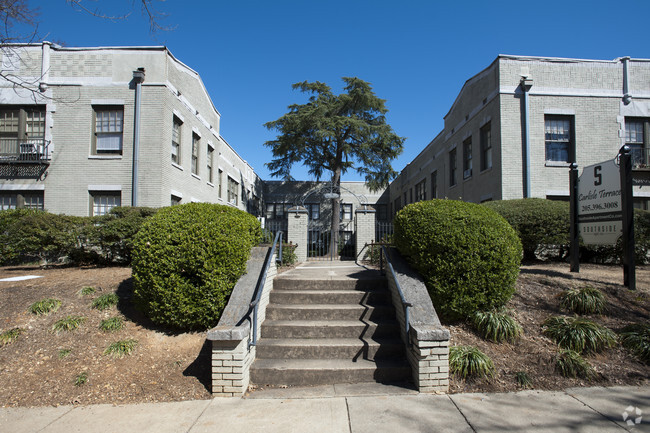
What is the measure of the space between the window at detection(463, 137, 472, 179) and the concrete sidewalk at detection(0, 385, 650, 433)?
13931mm

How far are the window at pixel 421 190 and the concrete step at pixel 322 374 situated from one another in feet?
69.1

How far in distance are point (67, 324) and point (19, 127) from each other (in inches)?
512

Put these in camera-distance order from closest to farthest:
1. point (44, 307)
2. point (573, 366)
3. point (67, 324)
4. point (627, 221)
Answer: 1. point (573, 366)
2. point (67, 324)
3. point (44, 307)
4. point (627, 221)

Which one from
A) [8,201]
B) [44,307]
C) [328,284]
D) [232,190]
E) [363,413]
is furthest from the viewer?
[232,190]

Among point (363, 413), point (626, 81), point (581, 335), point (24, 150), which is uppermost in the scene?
point (626, 81)

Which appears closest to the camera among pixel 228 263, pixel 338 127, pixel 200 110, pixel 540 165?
pixel 228 263

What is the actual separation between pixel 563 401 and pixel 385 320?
7.56ft

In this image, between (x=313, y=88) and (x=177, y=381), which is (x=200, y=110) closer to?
(x=313, y=88)

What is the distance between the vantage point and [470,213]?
5.49m

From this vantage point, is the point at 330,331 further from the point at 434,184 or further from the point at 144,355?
the point at 434,184

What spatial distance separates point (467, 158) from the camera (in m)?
17.3

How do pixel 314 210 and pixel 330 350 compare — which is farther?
pixel 314 210

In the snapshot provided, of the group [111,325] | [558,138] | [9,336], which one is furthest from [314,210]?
[9,336]

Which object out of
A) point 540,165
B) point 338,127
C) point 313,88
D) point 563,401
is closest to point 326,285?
point 563,401
